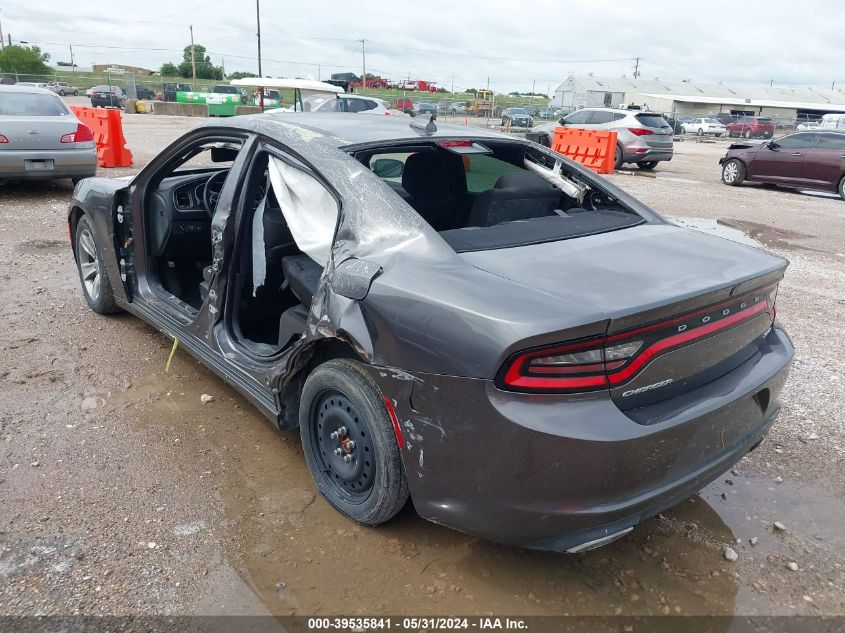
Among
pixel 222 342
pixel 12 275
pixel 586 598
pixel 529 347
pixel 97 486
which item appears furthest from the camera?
pixel 12 275

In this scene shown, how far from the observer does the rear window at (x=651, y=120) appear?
17.4 m

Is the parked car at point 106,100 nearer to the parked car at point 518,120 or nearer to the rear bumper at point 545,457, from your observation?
the parked car at point 518,120

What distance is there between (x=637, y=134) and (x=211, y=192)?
1505 cm

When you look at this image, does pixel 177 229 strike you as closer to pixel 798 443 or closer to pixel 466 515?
pixel 466 515

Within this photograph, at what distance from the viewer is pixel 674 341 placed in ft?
7.03

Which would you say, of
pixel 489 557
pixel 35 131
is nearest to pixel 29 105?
pixel 35 131

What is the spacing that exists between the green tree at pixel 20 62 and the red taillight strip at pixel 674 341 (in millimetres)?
76486

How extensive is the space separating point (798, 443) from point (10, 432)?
4.05 m

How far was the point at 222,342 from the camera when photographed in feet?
10.7

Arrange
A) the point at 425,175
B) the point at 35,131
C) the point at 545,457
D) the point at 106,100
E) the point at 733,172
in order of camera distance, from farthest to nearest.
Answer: the point at 106,100 < the point at 733,172 < the point at 35,131 < the point at 425,175 < the point at 545,457

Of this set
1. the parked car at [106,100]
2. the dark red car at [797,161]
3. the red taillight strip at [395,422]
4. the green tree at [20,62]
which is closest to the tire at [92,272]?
the red taillight strip at [395,422]

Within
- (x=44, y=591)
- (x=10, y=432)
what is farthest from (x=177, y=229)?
(x=44, y=591)

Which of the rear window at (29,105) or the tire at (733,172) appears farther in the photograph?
the tire at (733,172)

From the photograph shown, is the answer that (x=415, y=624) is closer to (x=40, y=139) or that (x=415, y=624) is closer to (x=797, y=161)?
(x=40, y=139)
